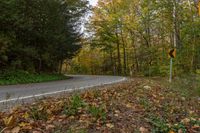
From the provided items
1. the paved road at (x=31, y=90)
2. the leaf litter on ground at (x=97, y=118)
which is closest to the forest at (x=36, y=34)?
the paved road at (x=31, y=90)

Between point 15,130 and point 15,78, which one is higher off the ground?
point 15,78

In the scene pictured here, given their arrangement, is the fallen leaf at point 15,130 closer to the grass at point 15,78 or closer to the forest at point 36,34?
the grass at point 15,78

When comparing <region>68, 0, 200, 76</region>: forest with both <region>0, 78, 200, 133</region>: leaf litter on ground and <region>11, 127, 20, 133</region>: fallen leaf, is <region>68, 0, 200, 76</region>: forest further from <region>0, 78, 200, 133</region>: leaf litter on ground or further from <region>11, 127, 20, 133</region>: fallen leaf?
<region>11, 127, 20, 133</region>: fallen leaf

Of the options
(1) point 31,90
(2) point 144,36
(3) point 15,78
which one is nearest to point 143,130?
(1) point 31,90

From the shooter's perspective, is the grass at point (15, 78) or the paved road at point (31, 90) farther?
the grass at point (15, 78)

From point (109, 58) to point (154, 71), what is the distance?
18.8 m

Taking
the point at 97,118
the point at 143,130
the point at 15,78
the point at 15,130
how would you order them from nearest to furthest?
1. the point at 15,130
2. the point at 143,130
3. the point at 97,118
4. the point at 15,78

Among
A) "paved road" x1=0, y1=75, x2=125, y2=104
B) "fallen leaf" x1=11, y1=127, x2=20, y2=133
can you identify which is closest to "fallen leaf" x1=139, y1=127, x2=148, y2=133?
"fallen leaf" x1=11, y1=127, x2=20, y2=133

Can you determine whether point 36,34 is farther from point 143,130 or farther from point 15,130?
point 15,130

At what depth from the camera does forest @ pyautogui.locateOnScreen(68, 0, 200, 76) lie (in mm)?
25672

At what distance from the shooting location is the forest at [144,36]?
25.7 m

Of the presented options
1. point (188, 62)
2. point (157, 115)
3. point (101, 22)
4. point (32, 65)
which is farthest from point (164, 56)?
point (157, 115)

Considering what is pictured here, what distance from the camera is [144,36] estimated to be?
135 ft

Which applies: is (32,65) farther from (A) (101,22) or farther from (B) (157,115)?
(A) (101,22)
